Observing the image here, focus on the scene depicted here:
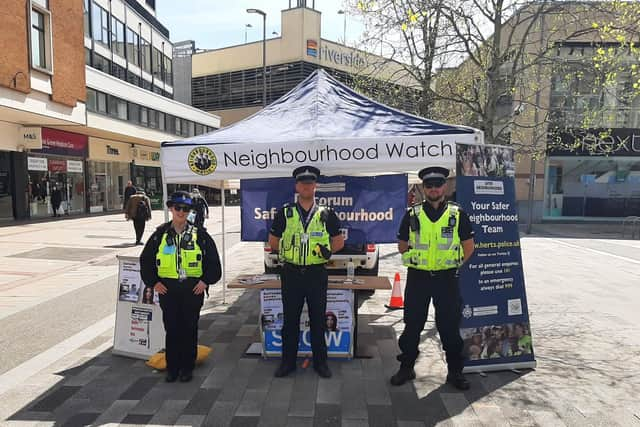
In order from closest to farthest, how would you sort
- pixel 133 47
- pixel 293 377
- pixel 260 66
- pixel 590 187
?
1. pixel 293 377
2. pixel 590 187
3. pixel 133 47
4. pixel 260 66

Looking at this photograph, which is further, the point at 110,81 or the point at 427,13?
the point at 110,81

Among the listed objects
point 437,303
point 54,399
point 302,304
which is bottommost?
point 54,399

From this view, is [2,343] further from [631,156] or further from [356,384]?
[631,156]

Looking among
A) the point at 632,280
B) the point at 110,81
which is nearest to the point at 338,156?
the point at 632,280

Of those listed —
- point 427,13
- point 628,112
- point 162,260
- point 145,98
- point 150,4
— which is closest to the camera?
point 162,260

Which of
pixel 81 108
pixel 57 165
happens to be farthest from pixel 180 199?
pixel 57 165

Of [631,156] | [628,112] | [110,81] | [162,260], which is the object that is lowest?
[162,260]

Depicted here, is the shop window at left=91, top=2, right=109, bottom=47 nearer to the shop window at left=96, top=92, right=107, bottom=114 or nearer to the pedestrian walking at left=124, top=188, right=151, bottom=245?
the shop window at left=96, top=92, right=107, bottom=114

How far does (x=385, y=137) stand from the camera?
425 centimetres

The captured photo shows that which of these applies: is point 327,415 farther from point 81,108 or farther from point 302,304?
point 81,108

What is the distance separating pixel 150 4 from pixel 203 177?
38.2 m

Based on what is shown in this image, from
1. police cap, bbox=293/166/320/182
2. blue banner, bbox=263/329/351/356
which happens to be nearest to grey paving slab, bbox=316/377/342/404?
blue banner, bbox=263/329/351/356

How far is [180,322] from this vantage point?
12.9 ft

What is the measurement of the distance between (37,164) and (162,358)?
19.0 m
